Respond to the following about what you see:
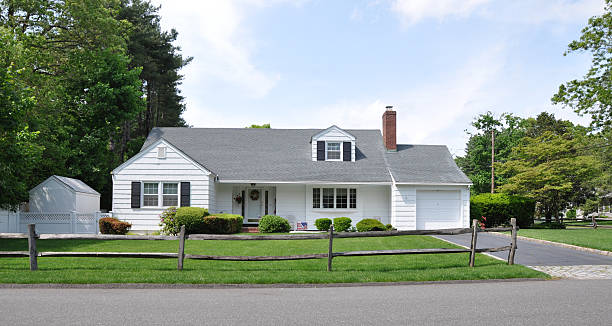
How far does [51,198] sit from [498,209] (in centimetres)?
2363

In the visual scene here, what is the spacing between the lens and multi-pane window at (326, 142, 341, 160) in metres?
28.3

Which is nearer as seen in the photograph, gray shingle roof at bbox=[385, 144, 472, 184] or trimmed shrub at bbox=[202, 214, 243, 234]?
trimmed shrub at bbox=[202, 214, 243, 234]

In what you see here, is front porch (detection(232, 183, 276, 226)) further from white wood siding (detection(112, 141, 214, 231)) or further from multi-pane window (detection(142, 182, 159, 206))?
multi-pane window (detection(142, 182, 159, 206))

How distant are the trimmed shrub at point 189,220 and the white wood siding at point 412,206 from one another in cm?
1024

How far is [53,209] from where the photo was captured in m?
23.0

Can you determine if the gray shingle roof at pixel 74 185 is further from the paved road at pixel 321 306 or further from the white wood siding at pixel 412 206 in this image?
the white wood siding at pixel 412 206

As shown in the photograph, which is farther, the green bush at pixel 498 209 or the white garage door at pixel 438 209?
the green bush at pixel 498 209

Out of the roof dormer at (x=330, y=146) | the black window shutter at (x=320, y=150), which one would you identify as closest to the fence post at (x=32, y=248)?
the roof dormer at (x=330, y=146)

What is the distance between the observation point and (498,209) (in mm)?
27844

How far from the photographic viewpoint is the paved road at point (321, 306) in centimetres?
664

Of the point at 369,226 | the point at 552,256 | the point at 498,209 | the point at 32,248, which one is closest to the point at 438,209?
the point at 498,209

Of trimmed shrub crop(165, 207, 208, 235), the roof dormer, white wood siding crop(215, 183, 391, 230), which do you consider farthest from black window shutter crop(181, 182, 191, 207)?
the roof dormer

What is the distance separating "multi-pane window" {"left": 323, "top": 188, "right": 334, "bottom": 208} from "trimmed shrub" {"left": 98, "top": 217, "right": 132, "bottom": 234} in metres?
10.4

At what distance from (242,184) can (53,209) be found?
945 cm
